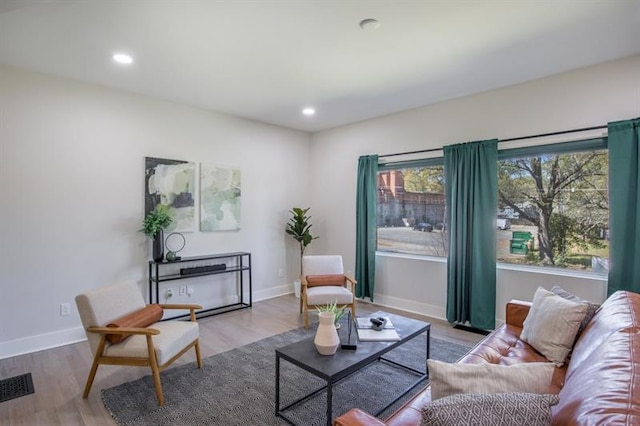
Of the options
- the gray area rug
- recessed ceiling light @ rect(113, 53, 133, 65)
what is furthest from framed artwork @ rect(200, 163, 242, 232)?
the gray area rug

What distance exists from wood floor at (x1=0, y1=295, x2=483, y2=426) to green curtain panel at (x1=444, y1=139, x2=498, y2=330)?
34cm

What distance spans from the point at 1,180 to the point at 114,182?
949mm

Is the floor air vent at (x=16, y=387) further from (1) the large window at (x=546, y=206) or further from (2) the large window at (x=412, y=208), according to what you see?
(1) the large window at (x=546, y=206)

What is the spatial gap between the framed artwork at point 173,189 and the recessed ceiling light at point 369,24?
294 cm

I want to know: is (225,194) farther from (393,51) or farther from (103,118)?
(393,51)

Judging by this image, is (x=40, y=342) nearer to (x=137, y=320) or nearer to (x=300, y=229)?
(x=137, y=320)

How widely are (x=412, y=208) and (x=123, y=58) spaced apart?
3.83 m

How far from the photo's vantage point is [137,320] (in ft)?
8.71

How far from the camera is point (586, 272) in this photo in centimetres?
341

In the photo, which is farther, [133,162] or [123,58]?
[133,162]

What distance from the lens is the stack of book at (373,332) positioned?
2.50m

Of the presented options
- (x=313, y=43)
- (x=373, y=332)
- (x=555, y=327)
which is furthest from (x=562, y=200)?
(x=313, y=43)

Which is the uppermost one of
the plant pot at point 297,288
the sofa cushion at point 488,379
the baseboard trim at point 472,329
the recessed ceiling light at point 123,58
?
the recessed ceiling light at point 123,58

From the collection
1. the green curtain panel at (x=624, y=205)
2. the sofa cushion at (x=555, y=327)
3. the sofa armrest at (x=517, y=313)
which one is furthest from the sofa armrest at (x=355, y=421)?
the green curtain panel at (x=624, y=205)
